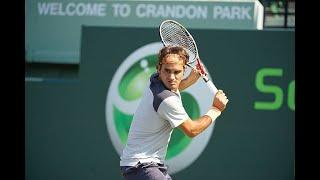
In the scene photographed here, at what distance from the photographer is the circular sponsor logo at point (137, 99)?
25.0 ft

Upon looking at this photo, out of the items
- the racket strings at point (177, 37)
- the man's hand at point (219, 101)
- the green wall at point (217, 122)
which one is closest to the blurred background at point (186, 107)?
the green wall at point (217, 122)

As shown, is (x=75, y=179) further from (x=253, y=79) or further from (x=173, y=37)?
(x=173, y=37)

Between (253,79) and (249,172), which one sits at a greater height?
(253,79)

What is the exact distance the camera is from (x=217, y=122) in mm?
7551

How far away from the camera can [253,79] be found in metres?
7.56

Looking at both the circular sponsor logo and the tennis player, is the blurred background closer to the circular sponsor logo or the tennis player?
the circular sponsor logo

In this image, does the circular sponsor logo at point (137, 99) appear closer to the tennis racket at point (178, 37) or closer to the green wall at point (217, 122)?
the green wall at point (217, 122)

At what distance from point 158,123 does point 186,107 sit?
10.2 feet

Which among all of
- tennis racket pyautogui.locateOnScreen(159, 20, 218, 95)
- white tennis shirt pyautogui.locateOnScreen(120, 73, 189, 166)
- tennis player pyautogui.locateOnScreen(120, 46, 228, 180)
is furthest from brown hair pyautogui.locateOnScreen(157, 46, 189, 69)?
tennis racket pyautogui.locateOnScreen(159, 20, 218, 95)

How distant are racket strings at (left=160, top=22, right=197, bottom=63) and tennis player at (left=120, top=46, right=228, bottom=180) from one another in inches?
22.1

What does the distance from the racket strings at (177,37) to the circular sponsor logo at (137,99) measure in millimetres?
2407
